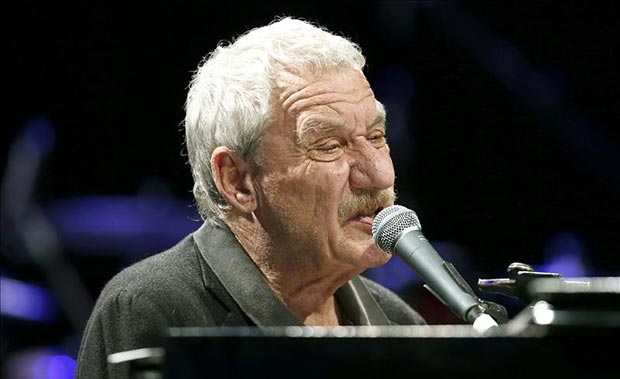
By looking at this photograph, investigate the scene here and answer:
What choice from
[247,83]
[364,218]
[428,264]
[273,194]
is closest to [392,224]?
[428,264]

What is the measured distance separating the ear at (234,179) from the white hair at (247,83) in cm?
2

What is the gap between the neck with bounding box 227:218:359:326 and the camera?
6.64 feet

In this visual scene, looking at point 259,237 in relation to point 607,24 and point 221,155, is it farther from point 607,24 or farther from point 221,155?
point 607,24

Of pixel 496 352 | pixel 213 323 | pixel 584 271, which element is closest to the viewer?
pixel 496 352

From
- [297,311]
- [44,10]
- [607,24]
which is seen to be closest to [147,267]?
[297,311]

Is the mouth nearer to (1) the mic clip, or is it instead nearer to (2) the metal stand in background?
(1) the mic clip

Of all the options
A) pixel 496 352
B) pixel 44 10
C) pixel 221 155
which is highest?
pixel 44 10

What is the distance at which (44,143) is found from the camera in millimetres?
3447

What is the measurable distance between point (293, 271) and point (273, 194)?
167 mm

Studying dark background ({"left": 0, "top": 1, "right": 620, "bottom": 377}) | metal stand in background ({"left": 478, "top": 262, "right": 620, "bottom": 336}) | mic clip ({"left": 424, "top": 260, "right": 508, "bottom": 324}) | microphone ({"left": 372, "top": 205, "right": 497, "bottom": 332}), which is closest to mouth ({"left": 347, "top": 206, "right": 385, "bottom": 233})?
microphone ({"left": 372, "top": 205, "right": 497, "bottom": 332})

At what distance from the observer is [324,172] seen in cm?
198

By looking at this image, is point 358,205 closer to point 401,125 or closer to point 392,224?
point 392,224

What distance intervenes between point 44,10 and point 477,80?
154cm

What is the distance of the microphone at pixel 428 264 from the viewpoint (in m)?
1.48
